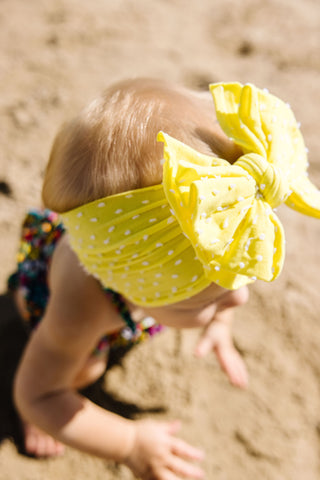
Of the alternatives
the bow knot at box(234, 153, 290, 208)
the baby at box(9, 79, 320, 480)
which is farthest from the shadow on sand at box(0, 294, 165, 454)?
the bow knot at box(234, 153, 290, 208)

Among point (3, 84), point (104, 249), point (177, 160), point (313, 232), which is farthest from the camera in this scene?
point (3, 84)

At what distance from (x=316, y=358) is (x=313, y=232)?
0.51 meters

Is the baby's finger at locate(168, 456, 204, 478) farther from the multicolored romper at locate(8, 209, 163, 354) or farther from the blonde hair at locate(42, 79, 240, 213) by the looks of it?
the blonde hair at locate(42, 79, 240, 213)

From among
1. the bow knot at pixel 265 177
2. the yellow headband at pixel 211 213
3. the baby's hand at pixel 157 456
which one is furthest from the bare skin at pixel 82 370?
the bow knot at pixel 265 177

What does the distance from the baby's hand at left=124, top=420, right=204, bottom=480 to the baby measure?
0.62ft

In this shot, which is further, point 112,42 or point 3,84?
point 112,42

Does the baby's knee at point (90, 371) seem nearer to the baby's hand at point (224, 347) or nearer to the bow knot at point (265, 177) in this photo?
the baby's hand at point (224, 347)

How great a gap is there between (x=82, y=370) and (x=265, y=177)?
2.91 feet

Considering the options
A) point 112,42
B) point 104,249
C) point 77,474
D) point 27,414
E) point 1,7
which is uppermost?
point 1,7

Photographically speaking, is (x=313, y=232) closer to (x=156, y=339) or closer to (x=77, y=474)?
(x=156, y=339)

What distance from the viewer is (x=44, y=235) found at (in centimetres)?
148

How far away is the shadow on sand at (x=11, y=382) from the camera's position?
1520 millimetres

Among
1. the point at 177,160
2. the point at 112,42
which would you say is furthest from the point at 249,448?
the point at 112,42

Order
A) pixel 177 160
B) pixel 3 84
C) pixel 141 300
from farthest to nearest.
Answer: pixel 3 84
pixel 141 300
pixel 177 160
